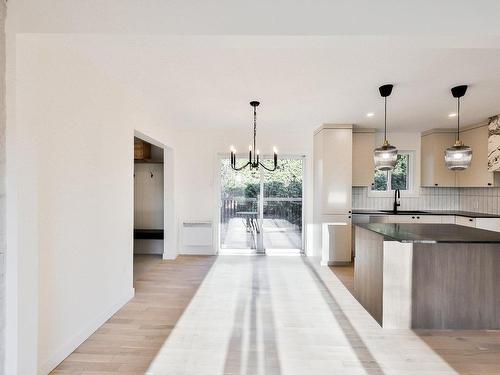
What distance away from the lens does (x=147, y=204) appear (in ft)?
18.4

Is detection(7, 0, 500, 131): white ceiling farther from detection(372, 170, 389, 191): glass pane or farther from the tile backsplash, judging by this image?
the tile backsplash

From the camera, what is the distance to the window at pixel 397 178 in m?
5.60

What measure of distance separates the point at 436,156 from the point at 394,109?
1983mm

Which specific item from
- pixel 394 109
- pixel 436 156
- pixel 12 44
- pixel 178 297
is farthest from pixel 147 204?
pixel 436 156

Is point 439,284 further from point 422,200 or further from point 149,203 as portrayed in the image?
point 149,203

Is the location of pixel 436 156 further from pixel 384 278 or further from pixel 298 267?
pixel 384 278

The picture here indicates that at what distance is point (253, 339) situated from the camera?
2.45m

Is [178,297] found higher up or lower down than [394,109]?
lower down

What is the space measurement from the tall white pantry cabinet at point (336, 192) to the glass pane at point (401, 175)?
1429 millimetres

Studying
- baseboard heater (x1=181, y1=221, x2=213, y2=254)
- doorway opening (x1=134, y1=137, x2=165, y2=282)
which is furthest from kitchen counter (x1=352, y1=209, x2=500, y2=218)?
doorway opening (x1=134, y1=137, x2=165, y2=282)

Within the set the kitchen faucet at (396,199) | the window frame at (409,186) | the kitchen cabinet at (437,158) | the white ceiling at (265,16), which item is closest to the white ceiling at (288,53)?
the white ceiling at (265,16)

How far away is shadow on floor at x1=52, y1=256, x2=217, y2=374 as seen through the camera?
212cm

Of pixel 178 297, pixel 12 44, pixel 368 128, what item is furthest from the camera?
pixel 368 128

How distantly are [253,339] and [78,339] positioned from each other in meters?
1.47
